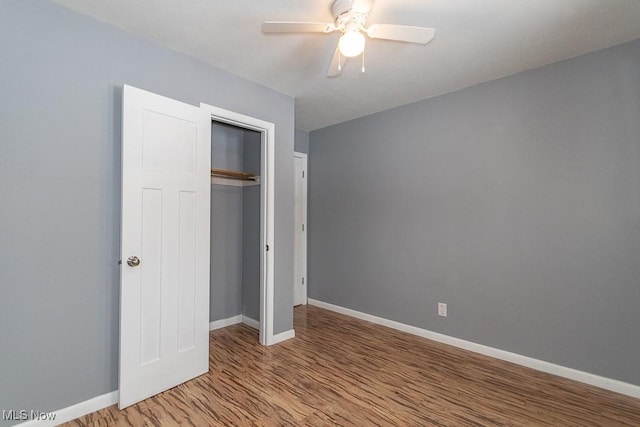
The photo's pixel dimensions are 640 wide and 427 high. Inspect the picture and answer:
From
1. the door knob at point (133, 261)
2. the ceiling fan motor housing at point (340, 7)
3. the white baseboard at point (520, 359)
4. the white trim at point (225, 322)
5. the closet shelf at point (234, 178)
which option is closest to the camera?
the ceiling fan motor housing at point (340, 7)

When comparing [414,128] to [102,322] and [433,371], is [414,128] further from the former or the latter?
[102,322]

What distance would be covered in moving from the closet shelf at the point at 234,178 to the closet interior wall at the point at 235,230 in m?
0.05

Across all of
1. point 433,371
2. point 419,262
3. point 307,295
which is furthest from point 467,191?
point 307,295

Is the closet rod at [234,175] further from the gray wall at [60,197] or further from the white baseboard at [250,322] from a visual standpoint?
the white baseboard at [250,322]

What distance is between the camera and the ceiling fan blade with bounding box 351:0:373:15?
1544 mm

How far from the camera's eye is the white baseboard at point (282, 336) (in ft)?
9.86

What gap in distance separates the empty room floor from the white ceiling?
8.36ft

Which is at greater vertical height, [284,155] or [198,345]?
[284,155]

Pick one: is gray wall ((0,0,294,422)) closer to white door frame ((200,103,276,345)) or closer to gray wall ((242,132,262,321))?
white door frame ((200,103,276,345))

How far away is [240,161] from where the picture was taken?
3.64 metres

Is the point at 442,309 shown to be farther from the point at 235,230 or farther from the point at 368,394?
the point at 235,230

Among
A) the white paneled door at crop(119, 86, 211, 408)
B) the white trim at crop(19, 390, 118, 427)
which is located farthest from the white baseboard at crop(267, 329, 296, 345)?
the white trim at crop(19, 390, 118, 427)

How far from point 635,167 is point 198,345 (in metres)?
3.52

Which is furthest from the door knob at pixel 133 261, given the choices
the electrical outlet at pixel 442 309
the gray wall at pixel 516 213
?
the electrical outlet at pixel 442 309
